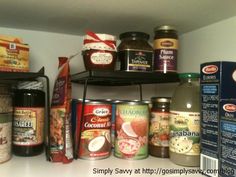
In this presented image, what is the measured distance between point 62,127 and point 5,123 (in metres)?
0.15

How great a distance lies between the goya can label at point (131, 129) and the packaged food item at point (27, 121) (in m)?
0.24

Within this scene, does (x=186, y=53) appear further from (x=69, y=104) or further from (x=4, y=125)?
(x=4, y=125)

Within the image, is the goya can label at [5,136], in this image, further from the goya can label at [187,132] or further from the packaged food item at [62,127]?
the goya can label at [187,132]

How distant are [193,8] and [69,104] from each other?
0.45 metres

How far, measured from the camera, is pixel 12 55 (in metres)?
0.74

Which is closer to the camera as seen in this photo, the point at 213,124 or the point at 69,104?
the point at 213,124

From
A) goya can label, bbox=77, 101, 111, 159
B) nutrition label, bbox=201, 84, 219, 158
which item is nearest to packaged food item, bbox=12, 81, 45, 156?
goya can label, bbox=77, 101, 111, 159

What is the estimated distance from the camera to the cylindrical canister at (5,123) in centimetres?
70

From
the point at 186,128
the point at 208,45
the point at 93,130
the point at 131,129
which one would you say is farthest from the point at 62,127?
the point at 208,45

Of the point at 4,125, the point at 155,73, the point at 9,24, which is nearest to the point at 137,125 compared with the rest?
the point at 155,73

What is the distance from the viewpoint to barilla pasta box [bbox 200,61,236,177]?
641 millimetres

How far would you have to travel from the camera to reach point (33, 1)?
2.38ft

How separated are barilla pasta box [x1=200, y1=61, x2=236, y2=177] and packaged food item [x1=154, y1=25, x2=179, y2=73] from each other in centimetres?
15

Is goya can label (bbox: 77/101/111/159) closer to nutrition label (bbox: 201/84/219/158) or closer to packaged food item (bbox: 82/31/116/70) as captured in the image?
packaged food item (bbox: 82/31/116/70)
